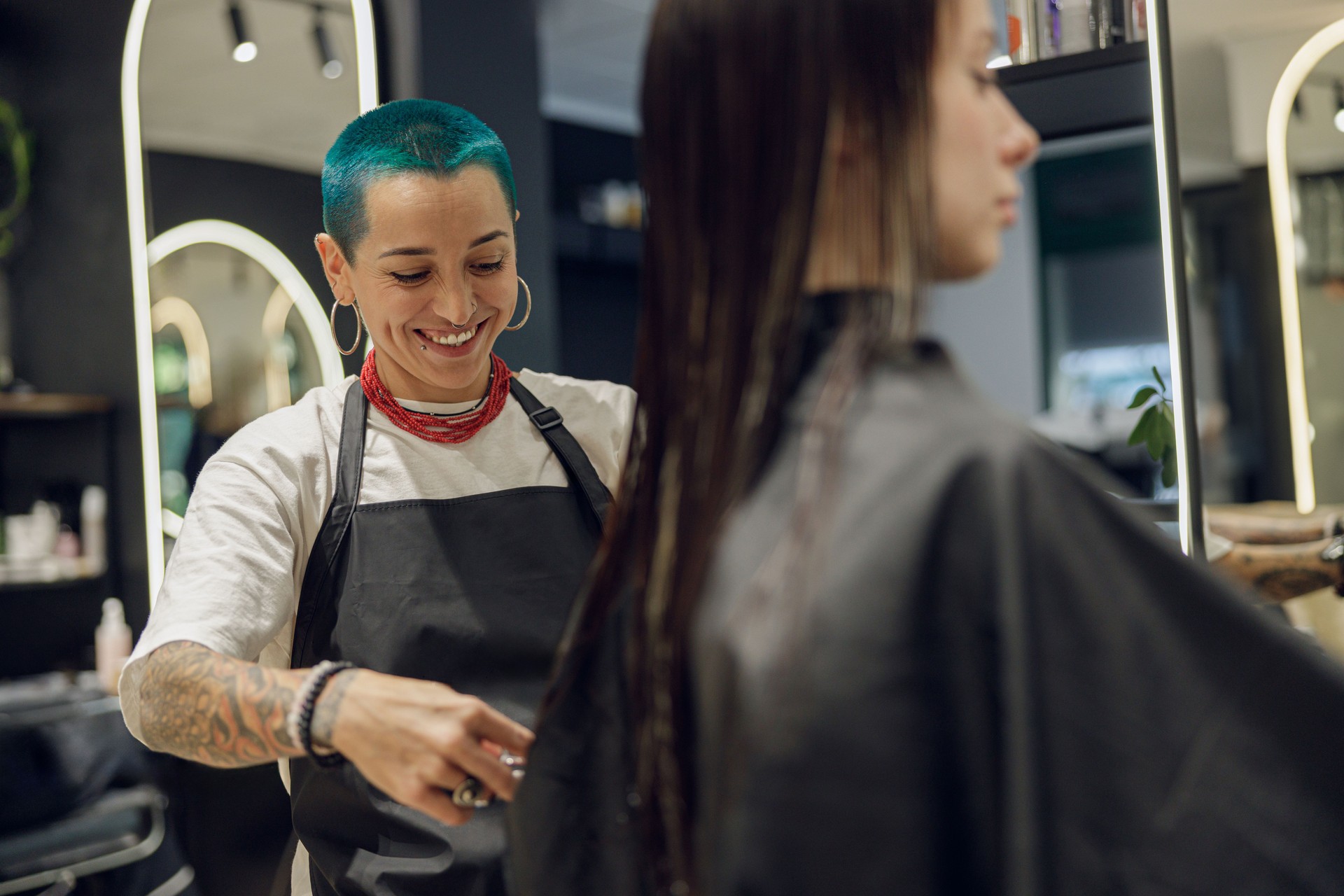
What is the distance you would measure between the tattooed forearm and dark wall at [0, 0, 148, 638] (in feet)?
8.04

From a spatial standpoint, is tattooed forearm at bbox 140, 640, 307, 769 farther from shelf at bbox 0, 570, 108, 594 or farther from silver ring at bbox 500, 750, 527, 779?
shelf at bbox 0, 570, 108, 594

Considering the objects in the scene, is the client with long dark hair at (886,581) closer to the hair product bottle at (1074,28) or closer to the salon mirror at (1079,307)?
the hair product bottle at (1074,28)

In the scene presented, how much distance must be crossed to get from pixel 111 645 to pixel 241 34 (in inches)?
69.2

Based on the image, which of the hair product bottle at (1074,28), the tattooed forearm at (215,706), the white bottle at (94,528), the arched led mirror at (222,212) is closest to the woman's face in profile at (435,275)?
the tattooed forearm at (215,706)

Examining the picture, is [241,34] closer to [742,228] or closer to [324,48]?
[324,48]

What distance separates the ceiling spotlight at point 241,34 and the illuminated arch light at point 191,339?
2.24ft

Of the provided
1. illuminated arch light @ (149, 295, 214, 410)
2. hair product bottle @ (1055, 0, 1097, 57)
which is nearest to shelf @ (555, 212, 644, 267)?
illuminated arch light @ (149, 295, 214, 410)

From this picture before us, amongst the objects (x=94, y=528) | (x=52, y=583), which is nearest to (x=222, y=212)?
(x=94, y=528)

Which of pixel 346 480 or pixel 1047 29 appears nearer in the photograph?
pixel 346 480

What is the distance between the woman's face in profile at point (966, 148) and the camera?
0.67 meters

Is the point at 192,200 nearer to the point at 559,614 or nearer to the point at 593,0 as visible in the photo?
the point at 559,614

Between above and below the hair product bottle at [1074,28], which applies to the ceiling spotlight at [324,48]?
above

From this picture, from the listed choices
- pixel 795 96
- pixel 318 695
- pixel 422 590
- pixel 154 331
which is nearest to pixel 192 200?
pixel 154 331

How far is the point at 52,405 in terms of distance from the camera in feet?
10.6
